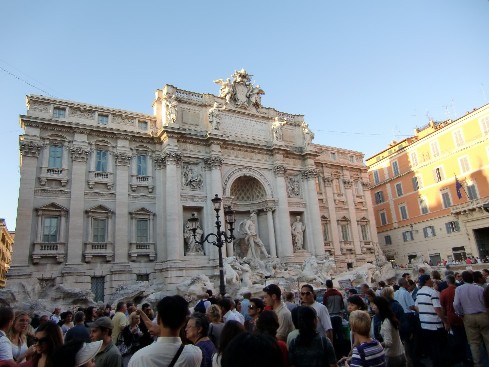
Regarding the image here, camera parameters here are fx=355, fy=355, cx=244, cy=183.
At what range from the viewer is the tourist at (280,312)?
188 inches

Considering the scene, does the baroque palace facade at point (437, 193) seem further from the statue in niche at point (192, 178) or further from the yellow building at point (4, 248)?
the yellow building at point (4, 248)

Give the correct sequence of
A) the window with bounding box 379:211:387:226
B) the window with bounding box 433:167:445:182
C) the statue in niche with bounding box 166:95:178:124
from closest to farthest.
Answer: the statue in niche with bounding box 166:95:178:124 → the window with bounding box 433:167:445:182 → the window with bounding box 379:211:387:226

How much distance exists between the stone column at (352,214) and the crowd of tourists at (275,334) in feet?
71.2

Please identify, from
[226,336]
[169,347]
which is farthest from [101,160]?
[169,347]

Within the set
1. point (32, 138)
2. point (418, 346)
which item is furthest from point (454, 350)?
point (32, 138)

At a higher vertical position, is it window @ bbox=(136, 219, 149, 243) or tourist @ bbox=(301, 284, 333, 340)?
window @ bbox=(136, 219, 149, 243)

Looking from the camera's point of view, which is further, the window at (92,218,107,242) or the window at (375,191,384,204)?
the window at (375,191,384,204)

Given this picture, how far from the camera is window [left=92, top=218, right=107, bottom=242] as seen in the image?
19266mm

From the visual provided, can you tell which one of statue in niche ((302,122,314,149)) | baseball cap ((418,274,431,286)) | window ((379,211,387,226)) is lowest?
baseball cap ((418,274,431,286))

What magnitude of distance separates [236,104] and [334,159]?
11.2 metres

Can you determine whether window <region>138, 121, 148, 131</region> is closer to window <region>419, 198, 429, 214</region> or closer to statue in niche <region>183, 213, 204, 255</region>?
statue in niche <region>183, 213, 204, 255</region>

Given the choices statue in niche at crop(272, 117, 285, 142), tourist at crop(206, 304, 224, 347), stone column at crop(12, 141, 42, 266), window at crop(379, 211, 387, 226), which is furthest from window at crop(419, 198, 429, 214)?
tourist at crop(206, 304, 224, 347)

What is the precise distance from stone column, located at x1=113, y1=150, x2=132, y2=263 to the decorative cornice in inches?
159

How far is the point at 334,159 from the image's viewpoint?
31.5 meters
